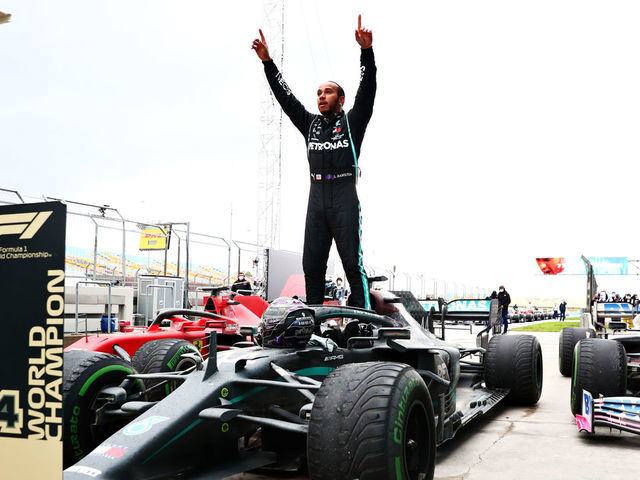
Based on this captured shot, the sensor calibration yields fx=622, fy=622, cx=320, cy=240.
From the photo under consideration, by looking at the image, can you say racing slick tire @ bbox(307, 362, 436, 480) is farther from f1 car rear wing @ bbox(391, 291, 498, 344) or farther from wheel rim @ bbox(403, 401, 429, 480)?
f1 car rear wing @ bbox(391, 291, 498, 344)

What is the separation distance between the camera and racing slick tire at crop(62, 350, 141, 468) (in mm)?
3369

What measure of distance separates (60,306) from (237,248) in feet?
44.7

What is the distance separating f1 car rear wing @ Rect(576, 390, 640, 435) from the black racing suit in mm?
1916

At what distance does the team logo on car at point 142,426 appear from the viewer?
2.85m

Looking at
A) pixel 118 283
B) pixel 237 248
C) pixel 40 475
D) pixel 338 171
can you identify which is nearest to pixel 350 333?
pixel 338 171

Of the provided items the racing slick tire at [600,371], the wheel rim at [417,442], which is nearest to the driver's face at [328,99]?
the wheel rim at [417,442]

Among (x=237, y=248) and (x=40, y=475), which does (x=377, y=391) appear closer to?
(x=40, y=475)

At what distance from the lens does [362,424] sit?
2.73 m

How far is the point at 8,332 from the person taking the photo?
2182mm

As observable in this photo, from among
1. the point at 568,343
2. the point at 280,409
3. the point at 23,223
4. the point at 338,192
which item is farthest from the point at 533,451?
the point at 568,343

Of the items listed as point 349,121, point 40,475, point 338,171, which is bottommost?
point 40,475

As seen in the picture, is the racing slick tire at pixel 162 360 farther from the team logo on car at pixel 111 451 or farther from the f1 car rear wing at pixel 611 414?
the f1 car rear wing at pixel 611 414

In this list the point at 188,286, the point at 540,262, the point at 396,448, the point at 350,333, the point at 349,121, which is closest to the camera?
the point at 396,448

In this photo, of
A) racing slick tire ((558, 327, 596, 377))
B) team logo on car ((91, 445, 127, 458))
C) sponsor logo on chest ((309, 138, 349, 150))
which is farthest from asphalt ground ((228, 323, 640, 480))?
sponsor logo on chest ((309, 138, 349, 150))
